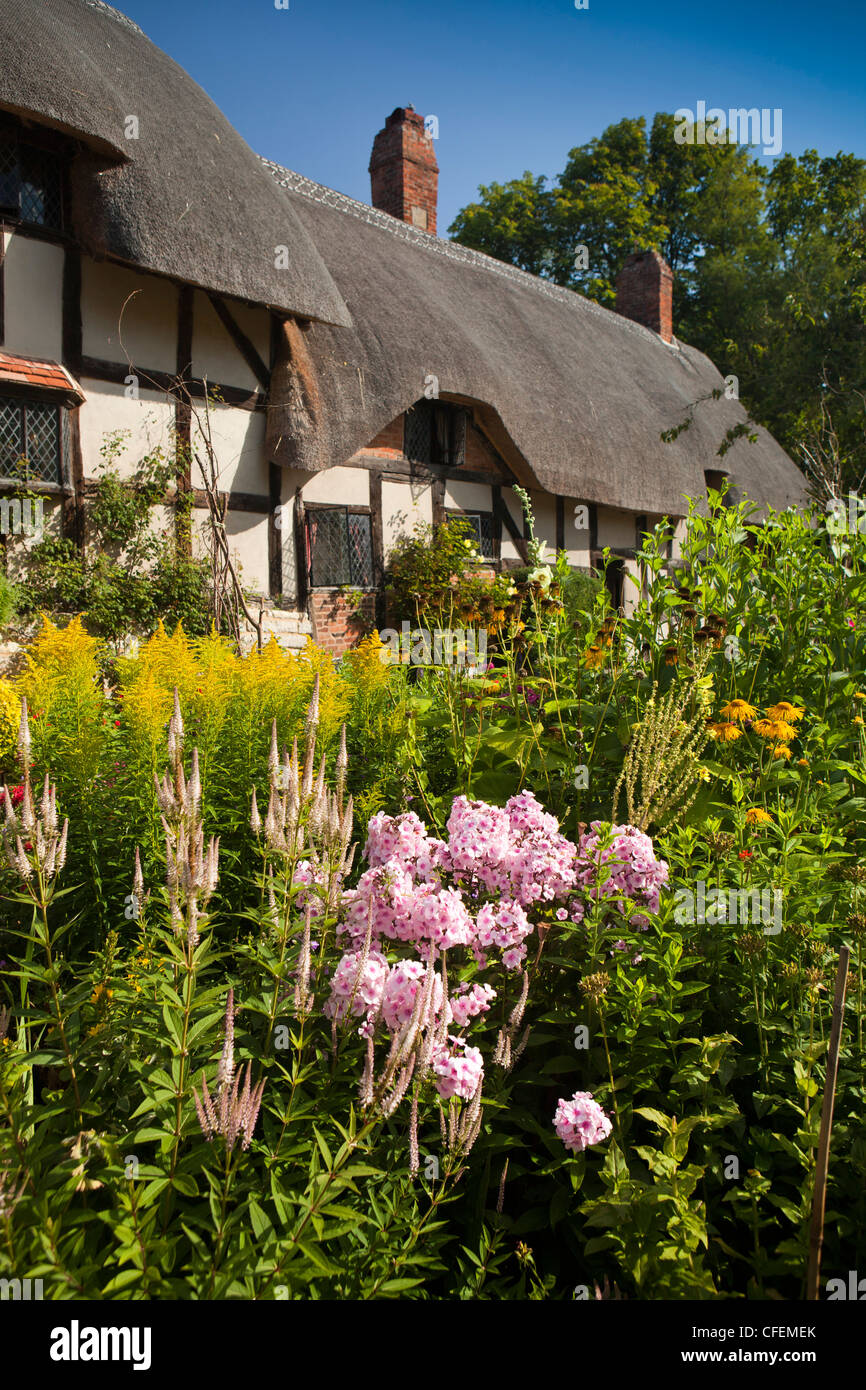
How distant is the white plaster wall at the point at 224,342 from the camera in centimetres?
809

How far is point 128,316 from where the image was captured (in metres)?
7.52

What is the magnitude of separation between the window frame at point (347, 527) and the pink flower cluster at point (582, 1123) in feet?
25.0

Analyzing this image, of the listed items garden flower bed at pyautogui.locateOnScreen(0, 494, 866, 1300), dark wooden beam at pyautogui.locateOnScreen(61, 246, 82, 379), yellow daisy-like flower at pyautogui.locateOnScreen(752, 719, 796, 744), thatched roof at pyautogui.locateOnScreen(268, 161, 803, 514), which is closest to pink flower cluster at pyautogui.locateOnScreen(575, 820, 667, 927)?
garden flower bed at pyautogui.locateOnScreen(0, 494, 866, 1300)

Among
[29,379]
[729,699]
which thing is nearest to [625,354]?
[29,379]

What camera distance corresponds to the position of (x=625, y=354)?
16281mm

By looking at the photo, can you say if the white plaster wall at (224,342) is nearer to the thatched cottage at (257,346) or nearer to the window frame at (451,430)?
the thatched cottage at (257,346)

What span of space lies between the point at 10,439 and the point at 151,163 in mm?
2698

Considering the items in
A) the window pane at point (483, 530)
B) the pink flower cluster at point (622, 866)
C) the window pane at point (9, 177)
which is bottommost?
the pink flower cluster at point (622, 866)

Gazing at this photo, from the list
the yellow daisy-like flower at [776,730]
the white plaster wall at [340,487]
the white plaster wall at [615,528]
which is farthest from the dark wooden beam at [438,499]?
the yellow daisy-like flower at [776,730]

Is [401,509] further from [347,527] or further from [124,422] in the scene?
[124,422]

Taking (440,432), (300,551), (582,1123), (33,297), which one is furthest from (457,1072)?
(440,432)

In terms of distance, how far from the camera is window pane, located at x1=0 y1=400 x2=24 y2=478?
6629mm

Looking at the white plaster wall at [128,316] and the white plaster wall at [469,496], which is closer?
the white plaster wall at [128,316]
